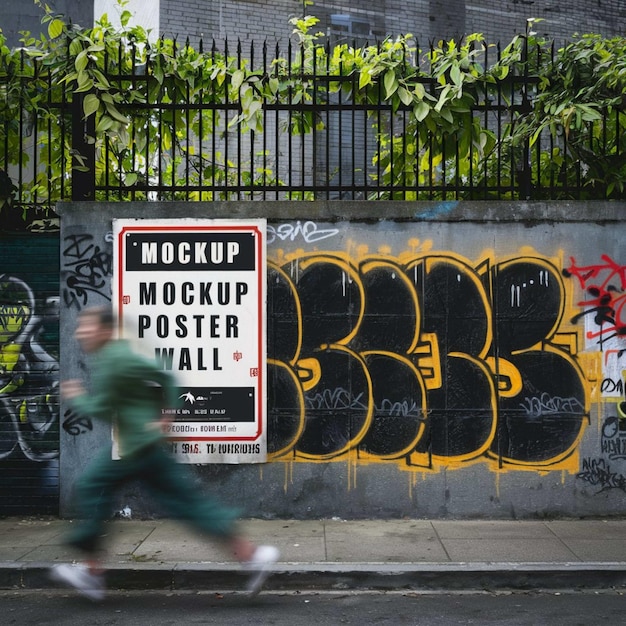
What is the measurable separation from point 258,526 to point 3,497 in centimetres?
237

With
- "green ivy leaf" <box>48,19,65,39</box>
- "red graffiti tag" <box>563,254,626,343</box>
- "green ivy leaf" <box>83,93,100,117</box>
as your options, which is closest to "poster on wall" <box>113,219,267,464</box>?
"green ivy leaf" <box>83,93,100,117</box>

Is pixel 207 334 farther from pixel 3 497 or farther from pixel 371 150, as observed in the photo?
pixel 371 150

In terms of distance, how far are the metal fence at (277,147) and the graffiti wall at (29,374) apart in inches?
23.4

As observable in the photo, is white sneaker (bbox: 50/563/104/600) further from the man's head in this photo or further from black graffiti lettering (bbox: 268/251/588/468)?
black graffiti lettering (bbox: 268/251/588/468)

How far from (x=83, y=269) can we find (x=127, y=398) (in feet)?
8.42

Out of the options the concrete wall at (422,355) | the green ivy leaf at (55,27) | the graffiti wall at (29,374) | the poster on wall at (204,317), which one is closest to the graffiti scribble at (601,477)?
the concrete wall at (422,355)

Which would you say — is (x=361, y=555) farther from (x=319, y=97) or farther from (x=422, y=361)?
(x=319, y=97)

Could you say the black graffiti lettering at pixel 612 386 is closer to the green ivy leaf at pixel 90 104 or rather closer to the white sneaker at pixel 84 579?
the white sneaker at pixel 84 579

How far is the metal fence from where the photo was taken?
7.66m

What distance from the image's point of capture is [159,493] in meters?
5.41

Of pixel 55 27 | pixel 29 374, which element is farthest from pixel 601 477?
pixel 55 27

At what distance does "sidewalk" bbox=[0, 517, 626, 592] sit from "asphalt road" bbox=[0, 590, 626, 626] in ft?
0.38

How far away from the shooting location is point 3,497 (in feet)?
24.6

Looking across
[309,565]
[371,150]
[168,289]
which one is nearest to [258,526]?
[309,565]
